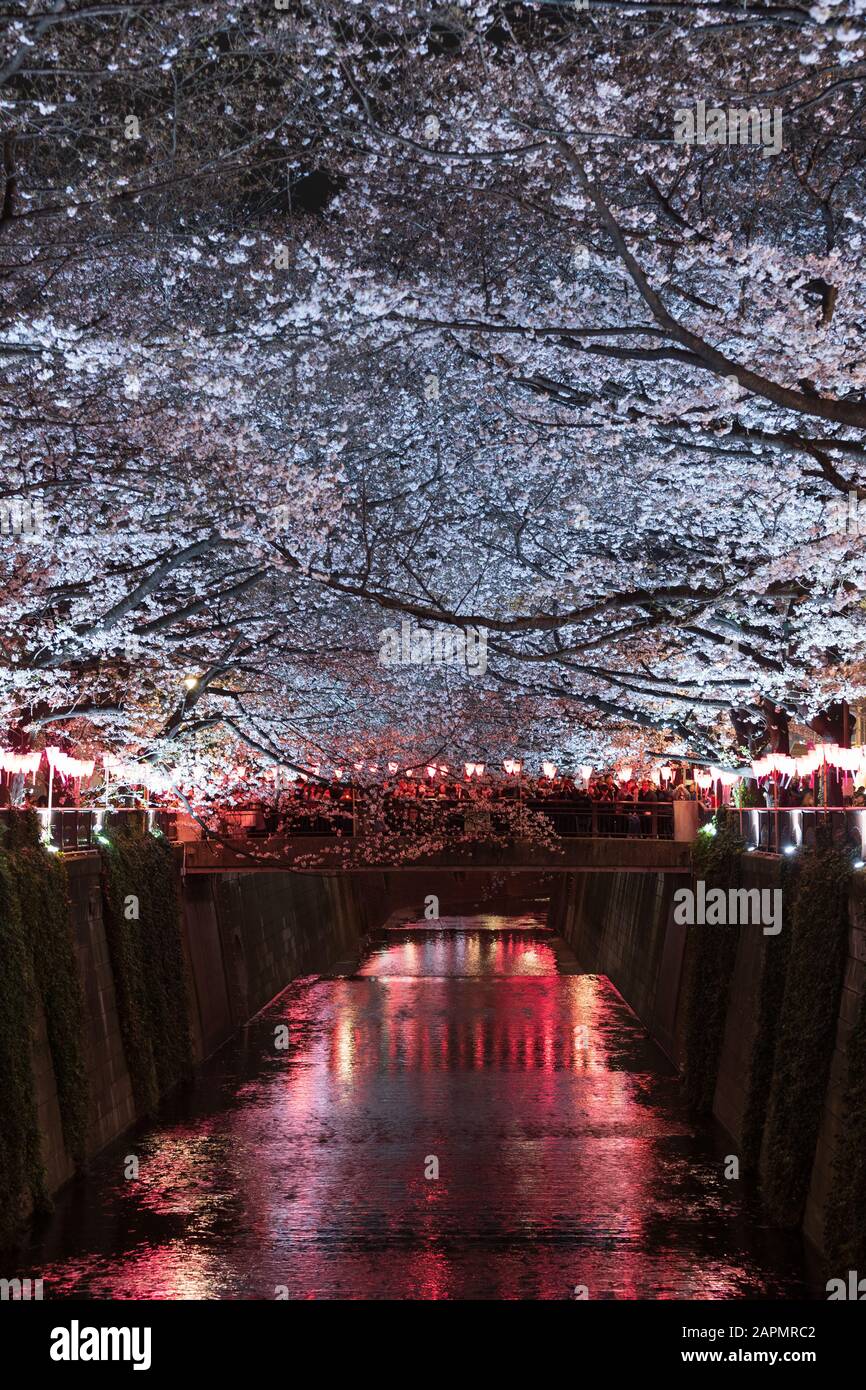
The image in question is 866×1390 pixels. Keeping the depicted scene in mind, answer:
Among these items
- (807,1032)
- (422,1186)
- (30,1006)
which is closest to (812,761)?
(807,1032)

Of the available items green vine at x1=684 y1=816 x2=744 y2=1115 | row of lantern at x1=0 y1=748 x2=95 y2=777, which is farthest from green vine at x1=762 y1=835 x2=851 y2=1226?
row of lantern at x1=0 y1=748 x2=95 y2=777

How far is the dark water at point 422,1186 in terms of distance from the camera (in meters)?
14.3

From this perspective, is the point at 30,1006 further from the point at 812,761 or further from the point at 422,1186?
the point at 812,761

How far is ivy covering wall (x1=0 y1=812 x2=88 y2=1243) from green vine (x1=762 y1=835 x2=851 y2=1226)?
8.90 metres

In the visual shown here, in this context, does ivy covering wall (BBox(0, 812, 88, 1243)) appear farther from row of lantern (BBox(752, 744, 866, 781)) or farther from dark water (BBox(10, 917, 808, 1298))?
row of lantern (BBox(752, 744, 866, 781))

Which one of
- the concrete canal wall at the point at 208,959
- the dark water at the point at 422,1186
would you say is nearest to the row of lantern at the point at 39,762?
the concrete canal wall at the point at 208,959

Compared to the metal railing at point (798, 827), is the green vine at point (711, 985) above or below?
below

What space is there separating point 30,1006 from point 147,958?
7.56 metres

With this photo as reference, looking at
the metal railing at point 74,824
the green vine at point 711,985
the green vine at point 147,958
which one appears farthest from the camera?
the green vine at point 711,985

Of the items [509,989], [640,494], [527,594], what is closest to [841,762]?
[527,594]

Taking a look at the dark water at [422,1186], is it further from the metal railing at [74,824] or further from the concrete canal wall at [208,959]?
the metal railing at [74,824]

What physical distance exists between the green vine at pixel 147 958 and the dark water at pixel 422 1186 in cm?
87

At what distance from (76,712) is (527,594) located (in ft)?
26.2

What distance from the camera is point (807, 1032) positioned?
1546 centimetres
